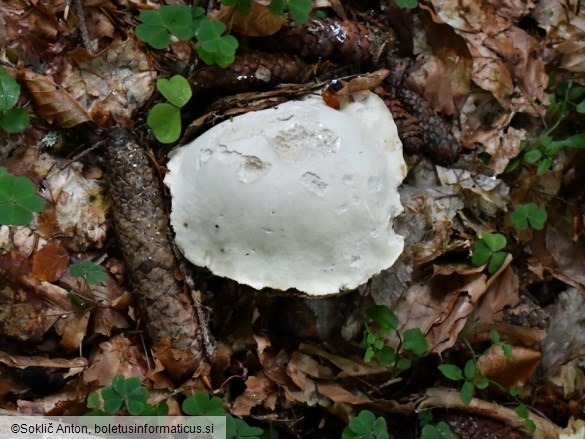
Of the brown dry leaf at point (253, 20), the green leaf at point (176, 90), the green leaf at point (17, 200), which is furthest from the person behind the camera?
the brown dry leaf at point (253, 20)

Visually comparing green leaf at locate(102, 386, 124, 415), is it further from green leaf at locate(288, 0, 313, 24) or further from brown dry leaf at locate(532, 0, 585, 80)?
brown dry leaf at locate(532, 0, 585, 80)

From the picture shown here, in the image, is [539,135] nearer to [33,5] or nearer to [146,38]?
[146,38]

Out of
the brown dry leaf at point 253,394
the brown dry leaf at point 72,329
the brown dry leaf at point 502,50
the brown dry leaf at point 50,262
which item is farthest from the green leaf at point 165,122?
the brown dry leaf at point 502,50

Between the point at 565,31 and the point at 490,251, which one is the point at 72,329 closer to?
the point at 490,251

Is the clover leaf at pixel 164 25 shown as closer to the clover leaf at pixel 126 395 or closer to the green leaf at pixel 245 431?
the clover leaf at pixel 126 395

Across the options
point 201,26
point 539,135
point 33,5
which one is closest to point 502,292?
point 539,135

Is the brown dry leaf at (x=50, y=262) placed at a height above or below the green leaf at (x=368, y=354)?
above

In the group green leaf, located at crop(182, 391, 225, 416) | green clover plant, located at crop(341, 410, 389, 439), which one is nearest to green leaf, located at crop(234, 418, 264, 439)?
green leaf, located at crop(182, 391, 225, 416)
